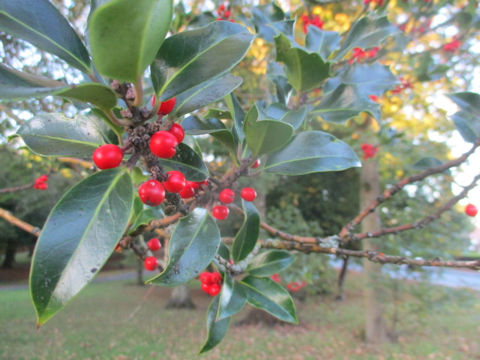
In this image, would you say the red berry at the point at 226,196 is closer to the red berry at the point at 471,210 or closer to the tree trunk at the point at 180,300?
the red berry at the point at 471,210

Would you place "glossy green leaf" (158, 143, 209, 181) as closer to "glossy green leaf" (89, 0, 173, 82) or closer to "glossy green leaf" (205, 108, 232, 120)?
"glossy green leaf" (205, 108, 232, 120)

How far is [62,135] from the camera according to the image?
2.32ft

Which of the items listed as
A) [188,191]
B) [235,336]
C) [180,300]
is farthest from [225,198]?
[180,300]

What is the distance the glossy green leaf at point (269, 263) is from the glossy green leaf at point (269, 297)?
0.03 m

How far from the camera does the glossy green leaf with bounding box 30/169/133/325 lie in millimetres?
480

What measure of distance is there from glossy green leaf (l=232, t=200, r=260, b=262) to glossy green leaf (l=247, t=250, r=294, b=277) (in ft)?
0.20

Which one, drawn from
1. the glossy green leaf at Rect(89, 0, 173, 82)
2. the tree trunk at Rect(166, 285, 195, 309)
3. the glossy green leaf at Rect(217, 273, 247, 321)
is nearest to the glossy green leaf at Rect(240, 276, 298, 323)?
the glossy green leaf at Rect(217, 273, 247, 321)

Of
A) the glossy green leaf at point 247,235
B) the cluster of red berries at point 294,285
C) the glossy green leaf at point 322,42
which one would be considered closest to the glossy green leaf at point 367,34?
the glossy green leaf at point 322,42

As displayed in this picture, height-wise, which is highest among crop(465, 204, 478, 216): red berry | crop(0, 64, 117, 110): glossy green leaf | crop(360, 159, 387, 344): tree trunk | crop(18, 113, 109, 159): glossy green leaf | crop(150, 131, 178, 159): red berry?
crop(0, 64, 117, 110): glossy green leaf

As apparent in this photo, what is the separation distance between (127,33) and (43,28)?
0.20 m

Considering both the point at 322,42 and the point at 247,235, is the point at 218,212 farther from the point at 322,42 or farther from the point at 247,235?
the point at 322,42

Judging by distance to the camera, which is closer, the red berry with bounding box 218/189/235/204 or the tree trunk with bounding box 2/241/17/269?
the red berry with bounding box 218/189/235/204

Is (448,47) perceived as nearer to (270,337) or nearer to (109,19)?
(109,19)

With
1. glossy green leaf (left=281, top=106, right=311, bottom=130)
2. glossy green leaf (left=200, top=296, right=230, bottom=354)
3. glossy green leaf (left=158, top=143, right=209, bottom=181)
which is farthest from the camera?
glossy green leaf (left=200, top=296, right=230, bottom=354)
